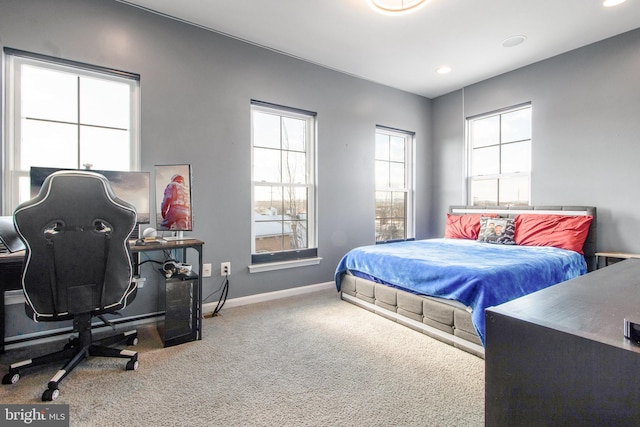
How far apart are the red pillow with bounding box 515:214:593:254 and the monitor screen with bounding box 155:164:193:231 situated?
3.55 meters

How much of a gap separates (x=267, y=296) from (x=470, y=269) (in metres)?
2.08

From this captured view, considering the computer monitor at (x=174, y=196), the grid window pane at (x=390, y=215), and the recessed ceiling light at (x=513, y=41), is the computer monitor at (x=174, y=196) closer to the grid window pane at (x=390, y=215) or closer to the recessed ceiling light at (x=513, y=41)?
the grid window pane at (x=390, y=215)

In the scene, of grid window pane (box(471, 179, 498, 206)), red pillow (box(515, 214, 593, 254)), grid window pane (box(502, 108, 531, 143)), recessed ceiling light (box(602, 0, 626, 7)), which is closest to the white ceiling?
recessed ceiling light (box(602, 0, 626, 7))

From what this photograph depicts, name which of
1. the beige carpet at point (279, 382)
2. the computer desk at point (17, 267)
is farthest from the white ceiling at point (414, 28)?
the beige carpet at point (279, 382)

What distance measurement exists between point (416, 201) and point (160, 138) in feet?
11.8

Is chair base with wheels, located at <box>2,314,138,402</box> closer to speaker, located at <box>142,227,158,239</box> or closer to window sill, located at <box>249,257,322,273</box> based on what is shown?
speaker, located at <box>142,227,158,239</box>

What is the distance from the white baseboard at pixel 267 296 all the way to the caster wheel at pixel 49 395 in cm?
135

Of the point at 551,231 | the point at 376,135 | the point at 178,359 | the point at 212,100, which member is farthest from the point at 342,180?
the point at 178,359

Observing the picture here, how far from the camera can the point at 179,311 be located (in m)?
2.30

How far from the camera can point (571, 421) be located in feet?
2.25

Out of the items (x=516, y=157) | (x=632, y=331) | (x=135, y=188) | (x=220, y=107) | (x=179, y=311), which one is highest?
(x=220, y=107)

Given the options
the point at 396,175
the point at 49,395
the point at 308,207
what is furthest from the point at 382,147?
the point at 49,395

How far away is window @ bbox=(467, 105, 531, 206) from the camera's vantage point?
154 inches

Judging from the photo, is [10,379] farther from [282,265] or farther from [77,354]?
[282,265]
